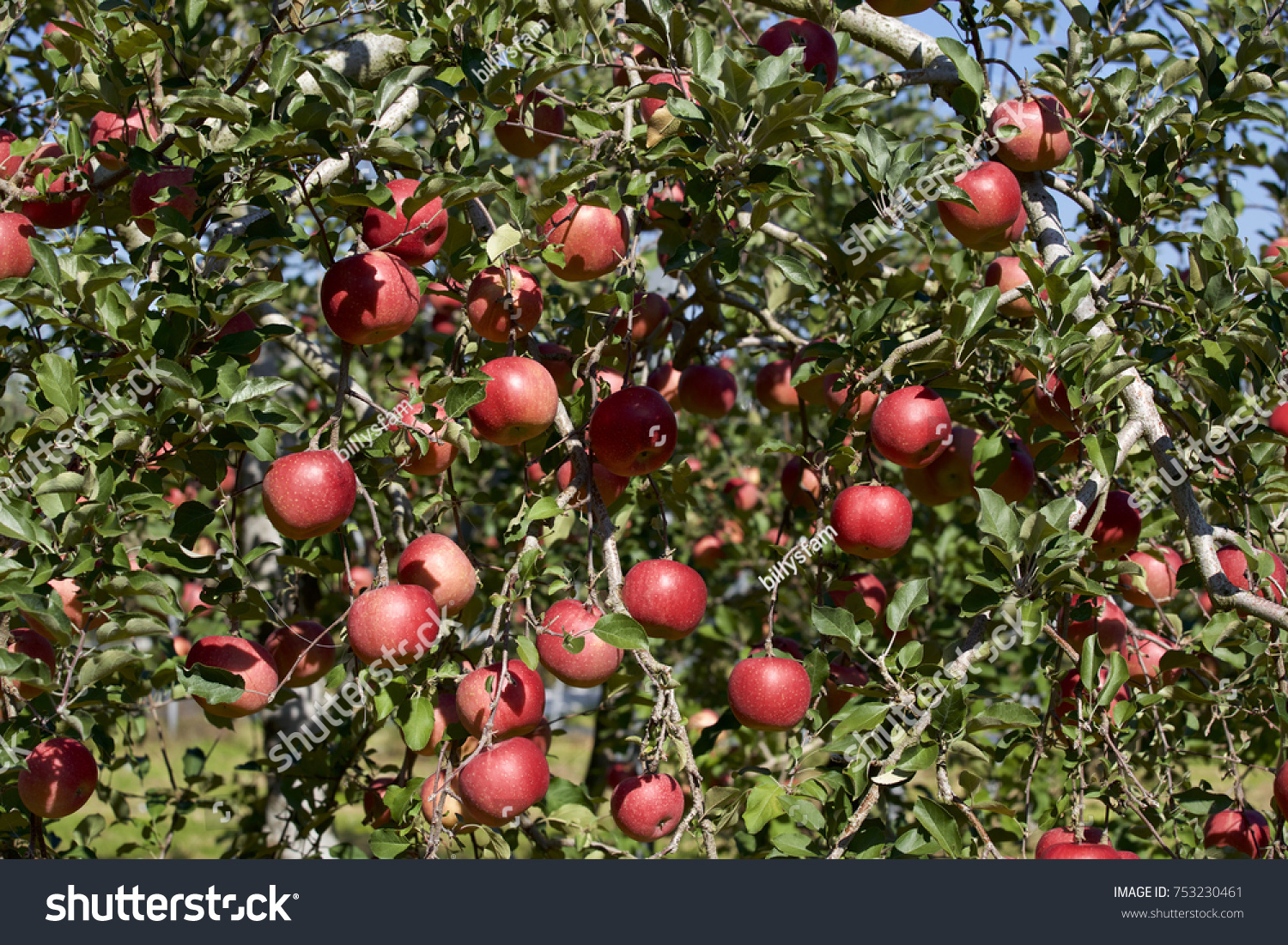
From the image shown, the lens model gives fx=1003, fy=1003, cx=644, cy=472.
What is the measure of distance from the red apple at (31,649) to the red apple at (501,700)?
28.1 inches

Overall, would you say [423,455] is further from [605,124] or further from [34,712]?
[34,712]

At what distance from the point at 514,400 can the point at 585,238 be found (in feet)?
1.09

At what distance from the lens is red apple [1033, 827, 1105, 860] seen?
1.69 m

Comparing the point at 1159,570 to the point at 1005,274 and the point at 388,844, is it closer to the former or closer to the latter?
the point at 1005,274

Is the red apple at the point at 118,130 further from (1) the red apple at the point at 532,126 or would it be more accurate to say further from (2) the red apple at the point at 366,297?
(1) the red apple at the point at 532,126

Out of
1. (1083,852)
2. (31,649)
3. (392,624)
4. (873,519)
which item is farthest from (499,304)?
(1083,852)

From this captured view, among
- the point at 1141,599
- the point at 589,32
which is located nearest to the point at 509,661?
the point at 589,32

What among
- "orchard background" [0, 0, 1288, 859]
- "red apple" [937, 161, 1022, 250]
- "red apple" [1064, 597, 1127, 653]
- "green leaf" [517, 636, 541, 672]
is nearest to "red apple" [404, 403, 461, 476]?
"orchard background" [0, 0, 1288, 859]

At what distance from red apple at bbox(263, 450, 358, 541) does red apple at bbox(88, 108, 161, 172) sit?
74 cm

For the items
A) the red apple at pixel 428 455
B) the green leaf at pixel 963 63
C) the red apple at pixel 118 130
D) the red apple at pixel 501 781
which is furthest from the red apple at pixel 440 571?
the green leaf at pixel 963 63

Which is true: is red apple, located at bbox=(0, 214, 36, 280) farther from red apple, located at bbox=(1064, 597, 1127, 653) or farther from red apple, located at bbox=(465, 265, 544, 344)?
red apple, located at bbox=(1064, 597, 1127, 653)

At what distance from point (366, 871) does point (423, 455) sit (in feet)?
2.51

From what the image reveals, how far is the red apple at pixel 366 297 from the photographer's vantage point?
1.64 m

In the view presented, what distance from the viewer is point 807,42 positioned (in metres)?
2.14
